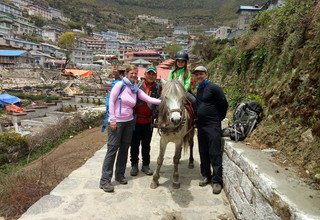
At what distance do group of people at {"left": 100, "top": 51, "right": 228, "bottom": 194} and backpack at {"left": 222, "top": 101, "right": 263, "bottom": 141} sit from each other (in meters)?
0.23

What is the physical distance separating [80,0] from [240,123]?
191635mm

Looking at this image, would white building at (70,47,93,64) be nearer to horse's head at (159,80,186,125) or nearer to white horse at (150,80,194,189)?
white horse at (150,80,194,189)

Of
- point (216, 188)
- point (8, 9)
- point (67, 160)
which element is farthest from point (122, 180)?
point (8, 9)

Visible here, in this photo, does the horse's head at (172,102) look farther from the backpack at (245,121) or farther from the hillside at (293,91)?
the hillside at (293,91)

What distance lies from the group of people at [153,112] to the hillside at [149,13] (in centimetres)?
14644

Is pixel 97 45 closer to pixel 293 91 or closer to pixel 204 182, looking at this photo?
pixel 204 182

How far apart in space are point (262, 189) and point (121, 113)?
7.97ft

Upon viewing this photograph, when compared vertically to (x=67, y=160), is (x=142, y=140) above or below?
A: above

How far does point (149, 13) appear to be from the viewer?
189 metres

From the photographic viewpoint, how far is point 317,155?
2.88m

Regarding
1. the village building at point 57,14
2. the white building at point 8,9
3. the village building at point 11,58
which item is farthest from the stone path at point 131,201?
the village building at point 57,14

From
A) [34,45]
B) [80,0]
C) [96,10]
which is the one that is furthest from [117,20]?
[34,45]

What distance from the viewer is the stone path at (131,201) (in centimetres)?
392

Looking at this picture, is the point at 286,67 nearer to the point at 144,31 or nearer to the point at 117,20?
the point at 144,31
